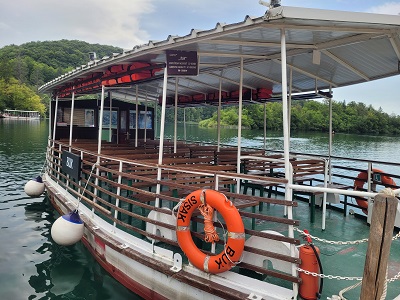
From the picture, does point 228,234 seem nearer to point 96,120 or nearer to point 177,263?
point 177,263

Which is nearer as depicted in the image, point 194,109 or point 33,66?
point 194,109

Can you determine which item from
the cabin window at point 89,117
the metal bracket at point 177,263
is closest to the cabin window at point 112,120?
the cabin window at point 89,117

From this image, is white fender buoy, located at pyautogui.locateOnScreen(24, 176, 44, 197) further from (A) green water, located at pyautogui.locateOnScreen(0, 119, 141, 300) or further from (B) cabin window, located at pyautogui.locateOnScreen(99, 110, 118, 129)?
(B) cabin window, located at pyautogui.locateOnScreen(99, 110, 118, 129)

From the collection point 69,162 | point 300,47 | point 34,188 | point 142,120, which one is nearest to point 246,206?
point 300,47

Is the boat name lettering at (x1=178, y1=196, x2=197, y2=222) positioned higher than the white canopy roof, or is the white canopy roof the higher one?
the white canopy roof

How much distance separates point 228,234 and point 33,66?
429 ft

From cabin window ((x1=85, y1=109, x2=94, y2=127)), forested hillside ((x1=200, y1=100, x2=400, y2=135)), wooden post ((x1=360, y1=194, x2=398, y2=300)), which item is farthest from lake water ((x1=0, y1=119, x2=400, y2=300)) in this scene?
forested hillside ((x1=200, y1=100, x2=400, y2=135))

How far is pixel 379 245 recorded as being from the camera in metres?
2.44

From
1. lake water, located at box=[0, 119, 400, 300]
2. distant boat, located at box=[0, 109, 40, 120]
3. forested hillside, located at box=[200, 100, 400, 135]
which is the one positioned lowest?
lake water, located at box=[0, 119, 400, 300]

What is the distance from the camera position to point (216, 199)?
3.41 metres

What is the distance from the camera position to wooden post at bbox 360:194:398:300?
7.84 ft

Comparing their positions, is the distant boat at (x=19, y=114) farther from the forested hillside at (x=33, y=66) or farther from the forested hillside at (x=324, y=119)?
the forested hillside at (x=324, y=119)

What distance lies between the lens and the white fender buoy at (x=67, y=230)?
5375 millimetres

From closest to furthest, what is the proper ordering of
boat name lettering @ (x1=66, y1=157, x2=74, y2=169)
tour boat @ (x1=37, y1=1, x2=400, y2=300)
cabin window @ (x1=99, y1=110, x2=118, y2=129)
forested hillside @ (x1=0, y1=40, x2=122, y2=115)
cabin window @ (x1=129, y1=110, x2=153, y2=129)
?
tour boat @ (x1=37, y1=1, x2=400, y2=300)
boat name lettering @ (x1=66, y1=157, x2=74, y2=169)
cabin window @ (x1=99, y1=110, x2=118, y2=129)
cabin window @ (x1=129, y1=110, x2=153, y2=129)
forested hillside @ (x1=0, y1=40, x2=122, y2=115)
